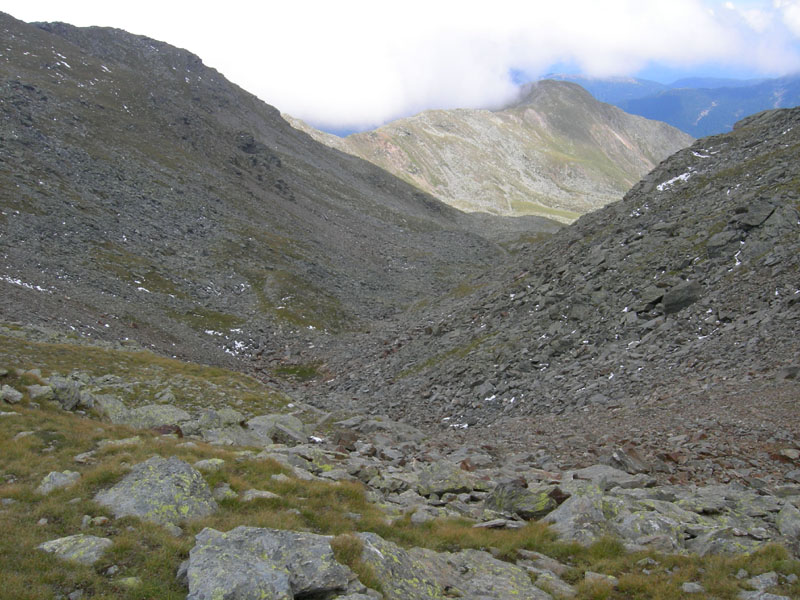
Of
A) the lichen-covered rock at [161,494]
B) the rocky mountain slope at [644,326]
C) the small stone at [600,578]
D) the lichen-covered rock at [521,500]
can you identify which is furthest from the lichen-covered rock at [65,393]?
the small stone at [600,578]

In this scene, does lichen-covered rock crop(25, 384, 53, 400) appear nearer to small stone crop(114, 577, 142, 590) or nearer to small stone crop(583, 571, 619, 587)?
small stone crop(114, 577, 142, 590)

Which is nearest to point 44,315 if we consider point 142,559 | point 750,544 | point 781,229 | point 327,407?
point 327,407

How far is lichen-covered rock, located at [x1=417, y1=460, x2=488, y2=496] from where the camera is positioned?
1689cm

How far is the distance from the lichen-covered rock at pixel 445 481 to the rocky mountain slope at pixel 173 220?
33081 millimetres

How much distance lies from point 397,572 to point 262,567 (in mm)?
2822

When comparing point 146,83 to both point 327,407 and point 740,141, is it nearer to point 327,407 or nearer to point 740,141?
point 327,407

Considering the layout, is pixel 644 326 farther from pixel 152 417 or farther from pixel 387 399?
pixel 152 417

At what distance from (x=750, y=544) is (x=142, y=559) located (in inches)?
521

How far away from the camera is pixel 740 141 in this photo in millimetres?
48844

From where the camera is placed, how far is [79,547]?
9.25 m

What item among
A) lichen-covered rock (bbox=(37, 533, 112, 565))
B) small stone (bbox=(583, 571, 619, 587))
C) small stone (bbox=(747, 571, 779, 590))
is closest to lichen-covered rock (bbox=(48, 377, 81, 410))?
lichen-covered rock (bbox=(37, 533, 112, 565))

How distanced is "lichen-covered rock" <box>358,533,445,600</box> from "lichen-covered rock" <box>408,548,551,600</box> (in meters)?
0.24

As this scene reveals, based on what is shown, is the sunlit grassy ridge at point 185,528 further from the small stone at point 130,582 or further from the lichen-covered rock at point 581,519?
the lichen-covered rock at point 581,519

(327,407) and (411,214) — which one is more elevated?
(411,214)
